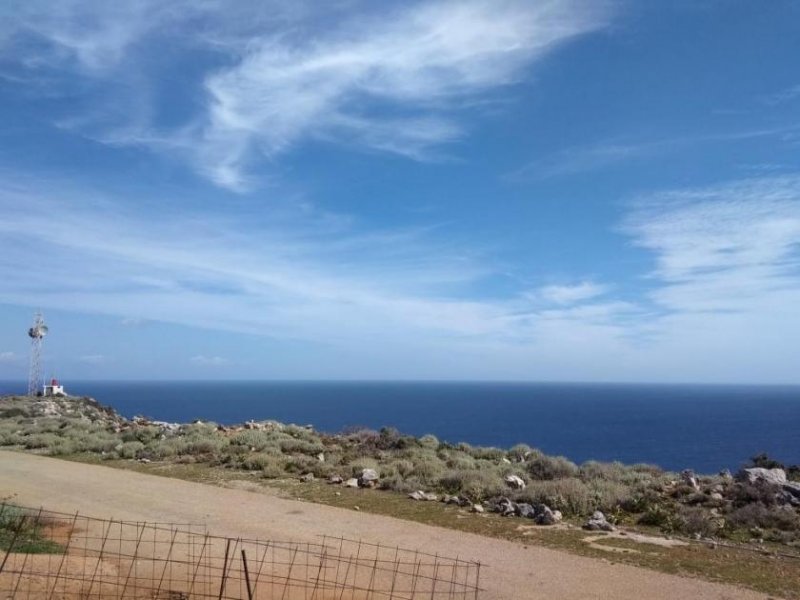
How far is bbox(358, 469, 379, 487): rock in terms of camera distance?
1721cm

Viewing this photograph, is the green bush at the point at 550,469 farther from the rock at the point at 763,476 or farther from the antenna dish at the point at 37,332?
the antenna dish at the point at 37,332

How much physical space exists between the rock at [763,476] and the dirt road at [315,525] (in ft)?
24.1

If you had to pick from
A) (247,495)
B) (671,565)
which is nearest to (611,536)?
(671,565)

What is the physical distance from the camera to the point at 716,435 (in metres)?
88.1

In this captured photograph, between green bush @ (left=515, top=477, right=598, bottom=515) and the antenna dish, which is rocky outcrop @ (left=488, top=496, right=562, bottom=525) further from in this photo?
the antenna dish

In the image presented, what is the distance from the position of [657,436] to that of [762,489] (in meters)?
79.8

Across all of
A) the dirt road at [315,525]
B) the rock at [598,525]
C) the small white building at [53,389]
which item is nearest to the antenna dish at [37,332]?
the small white building at [53,389]

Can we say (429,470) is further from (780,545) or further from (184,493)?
(780,545)

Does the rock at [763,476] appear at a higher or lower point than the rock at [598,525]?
higher

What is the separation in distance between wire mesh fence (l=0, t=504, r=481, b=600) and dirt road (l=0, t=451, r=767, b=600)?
25.6 inches

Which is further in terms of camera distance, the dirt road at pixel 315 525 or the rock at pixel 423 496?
the rock at pixel 423 496

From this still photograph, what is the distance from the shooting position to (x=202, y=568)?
9.31m

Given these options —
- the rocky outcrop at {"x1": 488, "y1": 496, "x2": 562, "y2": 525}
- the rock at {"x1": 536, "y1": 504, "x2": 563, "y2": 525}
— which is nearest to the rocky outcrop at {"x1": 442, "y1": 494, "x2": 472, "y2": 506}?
the rocky outcrop at {"x1": 488, "y1": 496, "x2": 562, "y2": 525}

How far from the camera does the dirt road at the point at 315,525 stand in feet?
29.6
